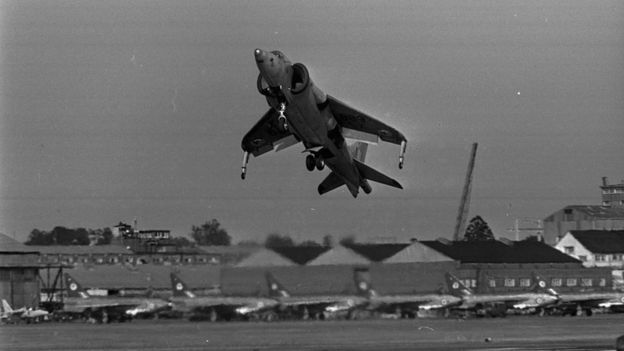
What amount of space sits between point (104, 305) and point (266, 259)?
28.8 metres

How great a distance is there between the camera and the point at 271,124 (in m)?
54.3

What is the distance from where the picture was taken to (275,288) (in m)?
65.3

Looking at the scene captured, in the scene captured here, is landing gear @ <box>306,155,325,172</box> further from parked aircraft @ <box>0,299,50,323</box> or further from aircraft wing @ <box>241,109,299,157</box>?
parked aircraft @ <box>0,299,50,323</box>

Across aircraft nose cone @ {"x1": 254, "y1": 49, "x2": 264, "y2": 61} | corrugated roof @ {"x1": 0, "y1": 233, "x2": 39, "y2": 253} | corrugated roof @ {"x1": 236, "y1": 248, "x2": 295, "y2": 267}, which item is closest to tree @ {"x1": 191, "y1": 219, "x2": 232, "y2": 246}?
corrugated roof @ {"x1": 236, "y1": 248, "x2": 295, "y2": 267}

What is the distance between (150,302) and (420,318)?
1798 cm

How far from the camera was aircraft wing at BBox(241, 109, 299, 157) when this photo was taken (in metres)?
54.5

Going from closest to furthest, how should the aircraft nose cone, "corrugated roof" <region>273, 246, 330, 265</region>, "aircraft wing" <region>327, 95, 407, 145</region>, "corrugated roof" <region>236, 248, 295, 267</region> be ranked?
the aircraft nose cone
"aircraft wing" <region>327, 95, 407, 145</region>
"corrugated roof" <region>236, 248, 295, 267</region>
"corrugated roof" <region>273, 246, 330, 265</region>

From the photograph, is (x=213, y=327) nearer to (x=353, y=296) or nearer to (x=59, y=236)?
(x=353, y=296)

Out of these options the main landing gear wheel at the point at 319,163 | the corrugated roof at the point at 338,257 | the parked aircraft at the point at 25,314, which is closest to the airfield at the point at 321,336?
the corrugated roof at the point at 338,257

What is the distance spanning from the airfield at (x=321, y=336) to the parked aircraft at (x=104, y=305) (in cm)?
123

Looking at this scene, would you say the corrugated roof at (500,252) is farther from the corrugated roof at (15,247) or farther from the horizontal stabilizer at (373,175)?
the corrugated roof at (15,247)

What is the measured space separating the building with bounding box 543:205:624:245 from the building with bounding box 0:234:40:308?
42073mm

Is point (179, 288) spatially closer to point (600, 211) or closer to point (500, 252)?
point (500, 252)

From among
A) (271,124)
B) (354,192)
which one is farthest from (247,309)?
(271,124)
